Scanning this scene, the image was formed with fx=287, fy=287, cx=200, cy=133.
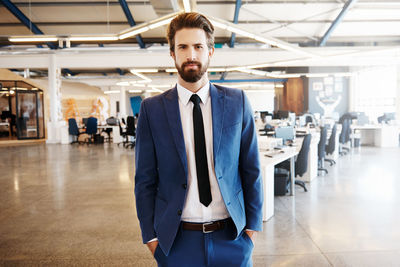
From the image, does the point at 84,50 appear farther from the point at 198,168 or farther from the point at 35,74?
the point at 198,168

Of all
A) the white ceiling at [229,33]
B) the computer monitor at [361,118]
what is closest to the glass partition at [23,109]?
the white ceiling at [229,33]

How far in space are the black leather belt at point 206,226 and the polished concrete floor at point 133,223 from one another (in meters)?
1.67

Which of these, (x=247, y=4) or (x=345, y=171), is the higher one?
(x=247, y=4)

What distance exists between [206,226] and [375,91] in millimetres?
17167

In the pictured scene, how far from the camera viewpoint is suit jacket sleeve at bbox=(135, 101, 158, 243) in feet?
4.14

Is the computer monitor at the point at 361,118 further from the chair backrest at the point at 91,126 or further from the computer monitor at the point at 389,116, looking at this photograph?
the chair backrest at the point at 91,126

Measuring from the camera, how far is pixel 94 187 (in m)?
5.47

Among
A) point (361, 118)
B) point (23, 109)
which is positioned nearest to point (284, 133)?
point (361, 118)

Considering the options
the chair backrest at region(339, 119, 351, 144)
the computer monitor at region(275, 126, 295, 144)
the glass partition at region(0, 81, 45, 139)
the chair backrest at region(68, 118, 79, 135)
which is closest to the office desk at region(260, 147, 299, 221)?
the computer monitor at region(275, 126, 295, 144)

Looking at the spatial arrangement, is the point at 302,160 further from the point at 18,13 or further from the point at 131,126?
the point at 18,13

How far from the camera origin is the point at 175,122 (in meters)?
1.20

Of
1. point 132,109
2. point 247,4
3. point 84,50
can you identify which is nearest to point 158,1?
point 247,4

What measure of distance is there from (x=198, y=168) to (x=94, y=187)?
4.80 meters

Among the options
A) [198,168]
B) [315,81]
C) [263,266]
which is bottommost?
[263,266]
